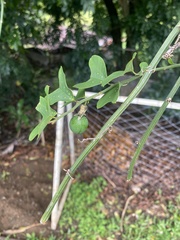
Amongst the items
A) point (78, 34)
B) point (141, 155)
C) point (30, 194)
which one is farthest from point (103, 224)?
point (78, 34)

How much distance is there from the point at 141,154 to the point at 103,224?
2.54 ft

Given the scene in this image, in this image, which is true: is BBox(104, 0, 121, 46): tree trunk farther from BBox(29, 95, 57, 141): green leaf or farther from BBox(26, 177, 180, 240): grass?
BBox(29, 95, 57, 141): green leaf

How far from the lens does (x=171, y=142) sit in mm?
2736

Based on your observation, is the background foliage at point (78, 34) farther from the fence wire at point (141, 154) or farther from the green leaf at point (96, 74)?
the green leaf at point (96, 74)

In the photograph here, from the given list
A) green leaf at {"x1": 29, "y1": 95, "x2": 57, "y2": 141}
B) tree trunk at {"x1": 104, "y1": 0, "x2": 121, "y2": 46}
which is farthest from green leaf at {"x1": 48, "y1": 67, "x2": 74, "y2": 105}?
tree trunk at {"x1": 104, "y1": 0, "x2": 121, "y2": 46}

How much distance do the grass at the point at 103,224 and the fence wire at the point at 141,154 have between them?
0.87 ft

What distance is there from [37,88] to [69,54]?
0.50m

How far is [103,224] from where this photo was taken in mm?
2250

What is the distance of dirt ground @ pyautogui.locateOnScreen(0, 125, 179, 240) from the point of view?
2.21 meters

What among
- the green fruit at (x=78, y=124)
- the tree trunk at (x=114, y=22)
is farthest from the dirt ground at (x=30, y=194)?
the green fruit at (x=78, y=124)

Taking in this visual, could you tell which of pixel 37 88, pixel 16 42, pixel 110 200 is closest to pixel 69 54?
pixel 37 88

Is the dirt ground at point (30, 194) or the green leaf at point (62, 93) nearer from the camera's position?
the green leaf at point (62, 93)

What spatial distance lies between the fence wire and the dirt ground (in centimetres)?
9

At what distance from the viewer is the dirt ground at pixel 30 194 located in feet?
7.25
